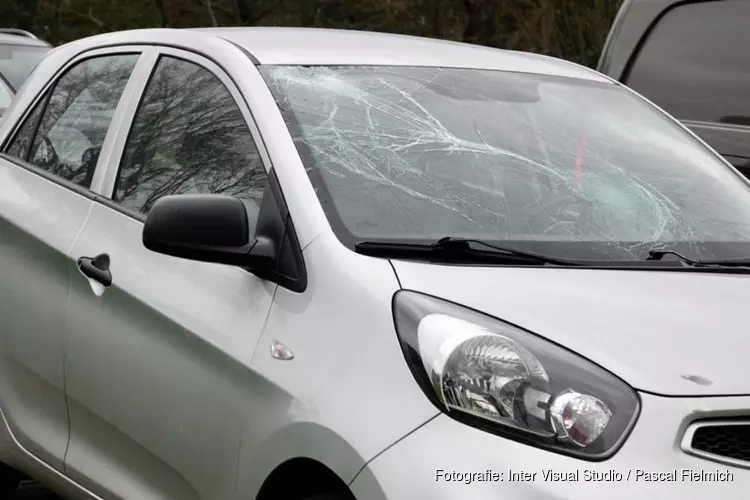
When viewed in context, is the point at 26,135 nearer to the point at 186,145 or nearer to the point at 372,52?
the point at 186,145

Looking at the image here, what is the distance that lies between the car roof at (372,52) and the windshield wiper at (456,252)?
87 centimetres

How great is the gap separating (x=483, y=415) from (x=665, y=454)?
34 centimetres

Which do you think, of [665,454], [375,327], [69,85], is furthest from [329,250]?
[69,85]

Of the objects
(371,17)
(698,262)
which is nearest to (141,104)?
(698,262)

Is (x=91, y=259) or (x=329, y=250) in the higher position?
(x=329, y=250)

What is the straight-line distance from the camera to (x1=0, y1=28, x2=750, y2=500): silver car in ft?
8.22

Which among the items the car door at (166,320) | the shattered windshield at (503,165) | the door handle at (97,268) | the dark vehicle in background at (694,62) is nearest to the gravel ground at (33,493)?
the car door at (166,320)

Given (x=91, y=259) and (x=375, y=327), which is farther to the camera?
(x=91, y=259)

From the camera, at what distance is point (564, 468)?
2.42 metres

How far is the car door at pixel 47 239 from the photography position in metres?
3.93

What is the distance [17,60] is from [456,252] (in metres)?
11.2

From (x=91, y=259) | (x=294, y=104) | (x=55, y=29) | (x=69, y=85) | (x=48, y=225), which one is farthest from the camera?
(x=55, y=29)

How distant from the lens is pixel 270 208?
10.4 ft

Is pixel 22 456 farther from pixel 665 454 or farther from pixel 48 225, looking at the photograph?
pixel 665 454
